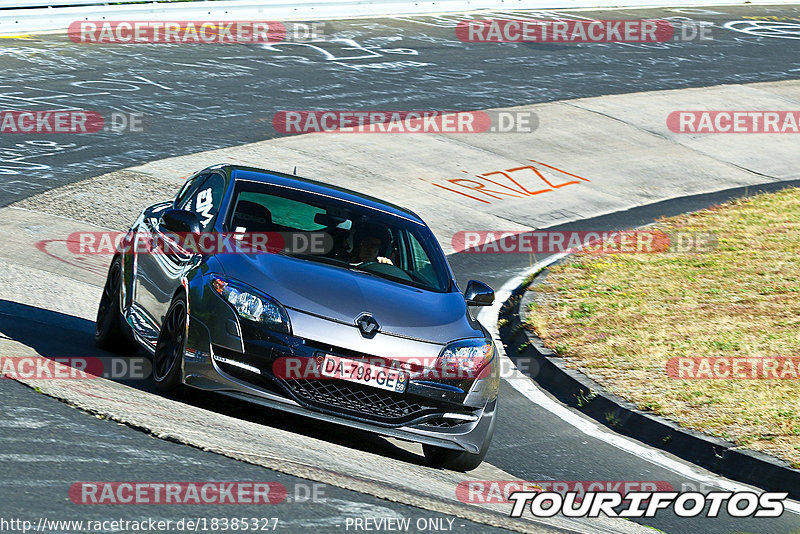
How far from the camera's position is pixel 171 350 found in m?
7.30

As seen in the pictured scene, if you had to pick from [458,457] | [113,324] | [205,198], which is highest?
[205,198]

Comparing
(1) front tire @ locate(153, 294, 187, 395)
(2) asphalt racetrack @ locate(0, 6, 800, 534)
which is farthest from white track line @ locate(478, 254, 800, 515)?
(1) front tire @ locate(153, 294, 187, 395)

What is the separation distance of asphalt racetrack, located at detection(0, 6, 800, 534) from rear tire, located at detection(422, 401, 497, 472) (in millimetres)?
140

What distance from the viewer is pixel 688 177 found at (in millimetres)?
19484

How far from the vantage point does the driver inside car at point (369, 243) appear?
7926 millimetres

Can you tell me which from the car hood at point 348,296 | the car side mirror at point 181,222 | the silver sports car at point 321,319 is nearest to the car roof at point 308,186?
the silver sports car at point 321,319

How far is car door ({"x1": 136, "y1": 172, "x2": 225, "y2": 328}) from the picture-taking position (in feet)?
25.6

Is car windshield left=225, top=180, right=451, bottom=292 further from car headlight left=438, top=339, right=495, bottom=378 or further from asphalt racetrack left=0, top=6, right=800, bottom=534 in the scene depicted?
asphalt racetrack left=0, top=6, right=800, bottom=534

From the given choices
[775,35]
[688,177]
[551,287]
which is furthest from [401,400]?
[775,35]

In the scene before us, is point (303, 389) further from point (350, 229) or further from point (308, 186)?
point (308, 186)

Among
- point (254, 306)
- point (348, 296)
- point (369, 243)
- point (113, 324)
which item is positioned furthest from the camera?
point (113, 324)

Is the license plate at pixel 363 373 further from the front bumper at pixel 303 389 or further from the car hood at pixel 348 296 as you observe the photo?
the car hood at pixel 348 296

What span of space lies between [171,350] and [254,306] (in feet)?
2.48

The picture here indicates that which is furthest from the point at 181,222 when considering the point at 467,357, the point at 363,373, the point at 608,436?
the point at 608,436
